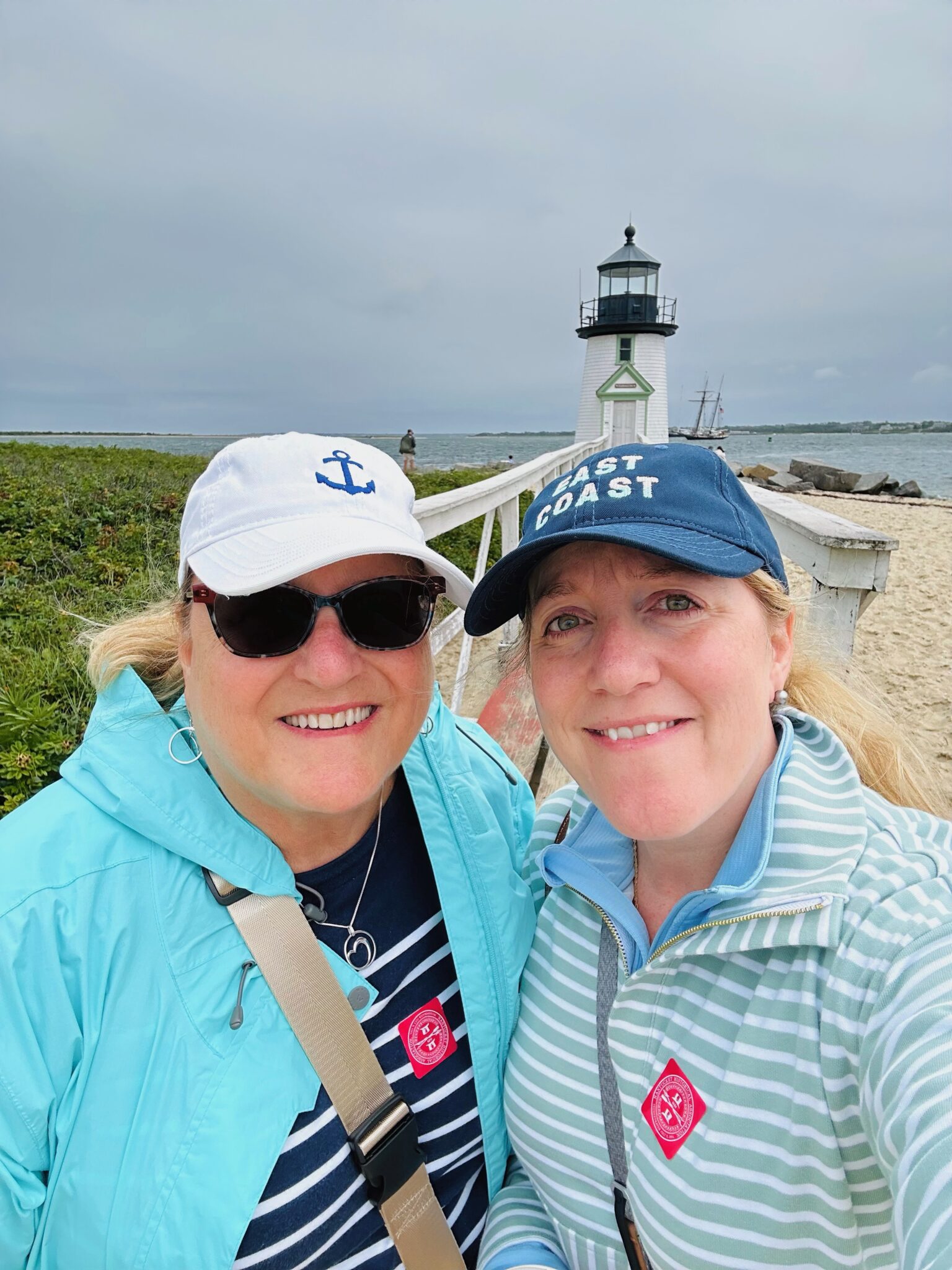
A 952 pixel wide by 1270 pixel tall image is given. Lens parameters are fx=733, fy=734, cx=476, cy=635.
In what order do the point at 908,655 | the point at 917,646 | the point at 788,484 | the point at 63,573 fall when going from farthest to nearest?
the point at 788,484 < the point at 917,646 < the point at 908,655 < the point at 63,573

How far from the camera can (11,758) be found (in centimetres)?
257

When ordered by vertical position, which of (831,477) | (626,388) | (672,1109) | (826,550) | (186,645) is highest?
(626,388)

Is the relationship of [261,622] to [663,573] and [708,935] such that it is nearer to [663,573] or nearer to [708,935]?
[663,573]

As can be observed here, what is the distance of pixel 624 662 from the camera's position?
4.12ft

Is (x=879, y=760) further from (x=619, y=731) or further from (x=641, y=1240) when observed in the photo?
(x=641, y=1240)

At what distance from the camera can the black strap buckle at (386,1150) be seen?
4.55ft

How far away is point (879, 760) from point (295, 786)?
1.25 m

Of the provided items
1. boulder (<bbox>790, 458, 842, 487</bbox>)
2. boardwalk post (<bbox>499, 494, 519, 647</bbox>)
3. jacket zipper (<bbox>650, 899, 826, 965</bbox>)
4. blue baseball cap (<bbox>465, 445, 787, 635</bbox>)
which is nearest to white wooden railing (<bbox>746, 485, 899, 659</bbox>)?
blue baseball cap (<bbox>465, 445, 787, 635</bbox>)

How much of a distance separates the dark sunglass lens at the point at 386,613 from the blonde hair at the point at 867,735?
228mm

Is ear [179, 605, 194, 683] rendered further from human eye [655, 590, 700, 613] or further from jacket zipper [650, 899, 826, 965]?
jacket zipper [650, 899, 826, 965]

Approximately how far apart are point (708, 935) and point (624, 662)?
1.57 ft

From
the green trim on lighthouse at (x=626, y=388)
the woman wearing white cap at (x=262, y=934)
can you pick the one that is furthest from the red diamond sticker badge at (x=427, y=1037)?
the green trim on lighthouse at (x=626, y=388)

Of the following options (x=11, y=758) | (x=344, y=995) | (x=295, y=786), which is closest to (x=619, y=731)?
(x=295, y=786)

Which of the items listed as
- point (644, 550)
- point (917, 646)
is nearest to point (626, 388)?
point (917, 646)
